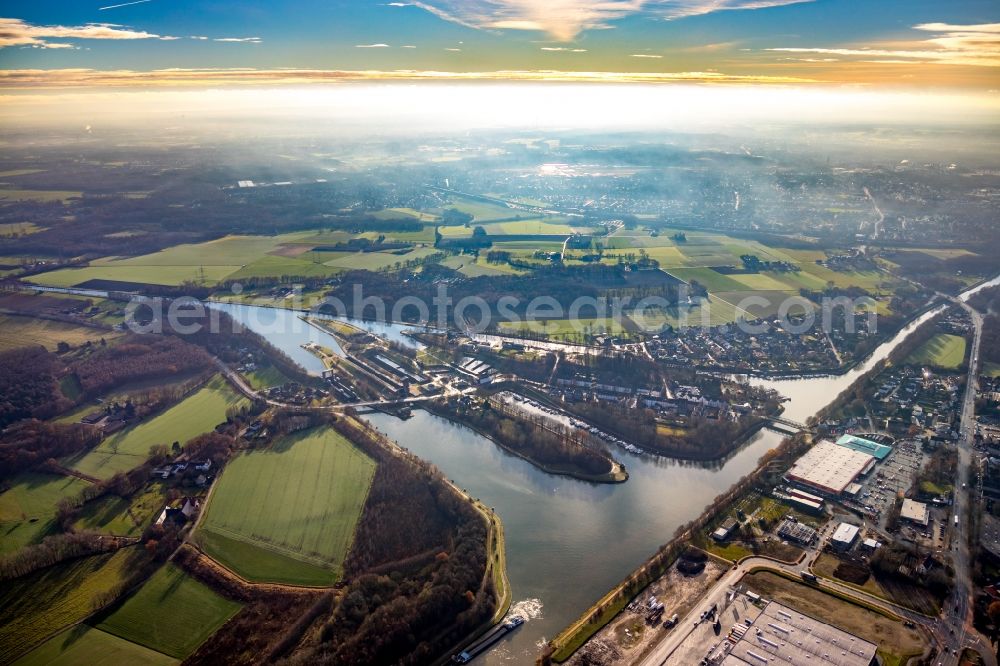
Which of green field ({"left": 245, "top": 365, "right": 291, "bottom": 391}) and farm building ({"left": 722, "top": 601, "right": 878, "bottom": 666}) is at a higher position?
green field ({"left": 245, "top": 365, "right": 291, "bottom": 391})

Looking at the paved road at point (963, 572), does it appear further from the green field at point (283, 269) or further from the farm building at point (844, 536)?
the green field at point (283, 269)

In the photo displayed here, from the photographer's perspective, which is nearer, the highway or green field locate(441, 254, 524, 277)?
the highway

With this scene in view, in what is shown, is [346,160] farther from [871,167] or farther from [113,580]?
[113,580]

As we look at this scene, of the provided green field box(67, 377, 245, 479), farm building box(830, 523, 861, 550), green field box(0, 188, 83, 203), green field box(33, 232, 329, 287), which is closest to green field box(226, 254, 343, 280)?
green field box(33, 232, 329, 287)

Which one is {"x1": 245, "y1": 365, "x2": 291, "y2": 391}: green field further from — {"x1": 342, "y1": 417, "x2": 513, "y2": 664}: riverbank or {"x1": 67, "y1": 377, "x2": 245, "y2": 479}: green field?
{"x1": 342, "y1": 417, "x2": 513, "y2": 664}: riverbank

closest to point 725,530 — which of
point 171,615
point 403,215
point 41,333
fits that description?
point 171,615

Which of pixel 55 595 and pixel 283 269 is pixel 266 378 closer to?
pixel 55 595

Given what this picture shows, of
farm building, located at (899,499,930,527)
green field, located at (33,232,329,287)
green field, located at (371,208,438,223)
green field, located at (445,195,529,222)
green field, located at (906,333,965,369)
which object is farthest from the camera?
green field, located at (445,195,529,222)

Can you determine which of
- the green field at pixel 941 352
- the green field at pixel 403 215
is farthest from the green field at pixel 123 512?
the green field at pixel 403 215
